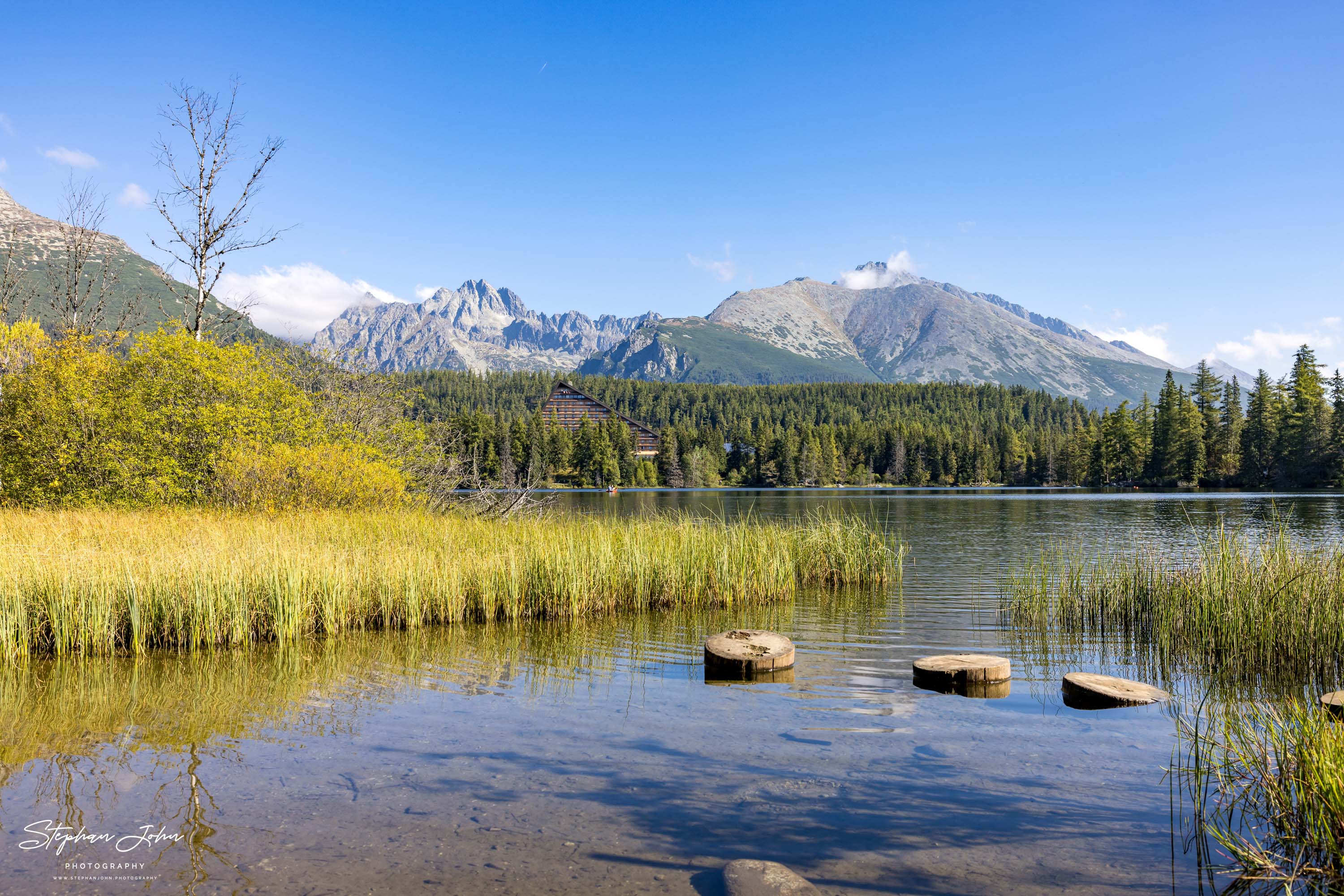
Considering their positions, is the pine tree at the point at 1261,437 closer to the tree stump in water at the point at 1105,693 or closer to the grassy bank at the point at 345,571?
the grassy bank at the point at 345,571

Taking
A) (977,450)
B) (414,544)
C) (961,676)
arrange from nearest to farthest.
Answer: (961,676) → (414,544) → (977,450)

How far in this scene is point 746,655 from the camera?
35.0ft

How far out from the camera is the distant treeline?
3132 inches

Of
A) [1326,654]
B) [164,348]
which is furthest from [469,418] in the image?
[1326,654]

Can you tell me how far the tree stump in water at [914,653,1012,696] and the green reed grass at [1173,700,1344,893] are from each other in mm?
3543

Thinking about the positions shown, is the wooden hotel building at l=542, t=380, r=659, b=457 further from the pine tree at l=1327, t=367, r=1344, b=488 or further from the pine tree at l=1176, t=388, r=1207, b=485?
the pine tree at l=1327, t=367, r=1344, b=488

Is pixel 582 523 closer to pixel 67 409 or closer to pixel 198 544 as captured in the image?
pixel 198 544

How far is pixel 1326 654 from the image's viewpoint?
33.7 ft

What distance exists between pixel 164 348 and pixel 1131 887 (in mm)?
22045

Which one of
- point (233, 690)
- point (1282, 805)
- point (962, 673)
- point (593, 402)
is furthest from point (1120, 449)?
point (233, 690)

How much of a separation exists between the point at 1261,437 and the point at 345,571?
3802 inches

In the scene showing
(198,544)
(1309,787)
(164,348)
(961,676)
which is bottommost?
(961,676)

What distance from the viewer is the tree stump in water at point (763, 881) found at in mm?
4645

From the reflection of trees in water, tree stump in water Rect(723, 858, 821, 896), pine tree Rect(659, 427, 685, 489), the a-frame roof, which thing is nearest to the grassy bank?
the reflection of trees in water
